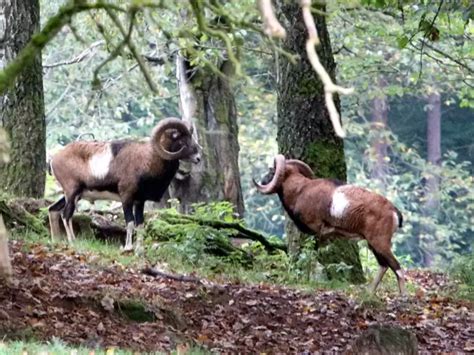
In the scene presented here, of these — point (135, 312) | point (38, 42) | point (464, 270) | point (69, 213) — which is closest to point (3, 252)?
point (38, 42)

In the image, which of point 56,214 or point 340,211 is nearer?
point 340,211

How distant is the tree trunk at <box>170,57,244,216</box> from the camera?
81.2 feet

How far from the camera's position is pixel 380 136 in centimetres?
4166

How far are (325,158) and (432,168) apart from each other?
2593cm

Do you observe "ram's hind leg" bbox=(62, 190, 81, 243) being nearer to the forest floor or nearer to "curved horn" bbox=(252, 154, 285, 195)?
the forest floor

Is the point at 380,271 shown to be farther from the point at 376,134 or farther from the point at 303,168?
the point at 376,134

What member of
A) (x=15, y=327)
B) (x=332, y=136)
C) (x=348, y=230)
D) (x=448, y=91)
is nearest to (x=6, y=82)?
(x=15, y=327)

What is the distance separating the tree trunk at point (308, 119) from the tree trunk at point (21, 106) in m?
4.17

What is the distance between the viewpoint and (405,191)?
43.0m

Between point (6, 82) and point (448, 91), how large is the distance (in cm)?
3423

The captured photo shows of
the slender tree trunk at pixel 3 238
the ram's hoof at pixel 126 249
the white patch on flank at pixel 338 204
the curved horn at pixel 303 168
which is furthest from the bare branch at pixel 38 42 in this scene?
the curved horn at pixel 303 168

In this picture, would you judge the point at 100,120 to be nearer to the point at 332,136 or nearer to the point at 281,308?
the point at 332,136

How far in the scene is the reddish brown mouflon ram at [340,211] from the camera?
1525 cm

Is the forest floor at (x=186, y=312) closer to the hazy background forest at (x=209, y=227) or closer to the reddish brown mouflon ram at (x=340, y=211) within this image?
the hazy background forest at (x=209, y=227)
